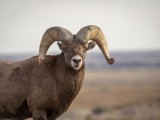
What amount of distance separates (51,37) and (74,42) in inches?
36.6

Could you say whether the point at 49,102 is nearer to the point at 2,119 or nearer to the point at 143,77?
the point at 2,119

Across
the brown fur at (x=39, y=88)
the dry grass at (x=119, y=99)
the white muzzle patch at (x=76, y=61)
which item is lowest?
the dry grass at (x=119, y=99)

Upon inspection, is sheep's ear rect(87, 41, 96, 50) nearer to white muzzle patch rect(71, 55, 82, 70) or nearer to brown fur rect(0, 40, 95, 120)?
brown fur rect(0, 40, 95, 120)

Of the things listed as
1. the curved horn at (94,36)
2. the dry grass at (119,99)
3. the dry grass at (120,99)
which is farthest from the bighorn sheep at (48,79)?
the dry grass at (120,99)

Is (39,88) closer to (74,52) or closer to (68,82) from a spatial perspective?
(68,82)

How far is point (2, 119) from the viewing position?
18.5 meters

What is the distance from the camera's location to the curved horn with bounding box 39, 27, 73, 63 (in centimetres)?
1752

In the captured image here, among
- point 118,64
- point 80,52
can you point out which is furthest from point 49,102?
point 118,64

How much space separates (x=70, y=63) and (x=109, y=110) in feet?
141

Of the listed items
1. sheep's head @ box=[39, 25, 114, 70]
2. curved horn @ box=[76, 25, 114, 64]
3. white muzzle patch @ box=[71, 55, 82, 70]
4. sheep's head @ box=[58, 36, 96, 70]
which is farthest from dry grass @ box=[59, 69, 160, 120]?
white muzzle patch @ box=[71, 55, 82, 70]

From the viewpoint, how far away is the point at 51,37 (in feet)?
59.0

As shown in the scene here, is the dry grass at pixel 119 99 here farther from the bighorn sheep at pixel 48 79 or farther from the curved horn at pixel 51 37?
the curved horn at pixel 51 37

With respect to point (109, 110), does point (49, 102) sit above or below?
above

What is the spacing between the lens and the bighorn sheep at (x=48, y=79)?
1741cm
